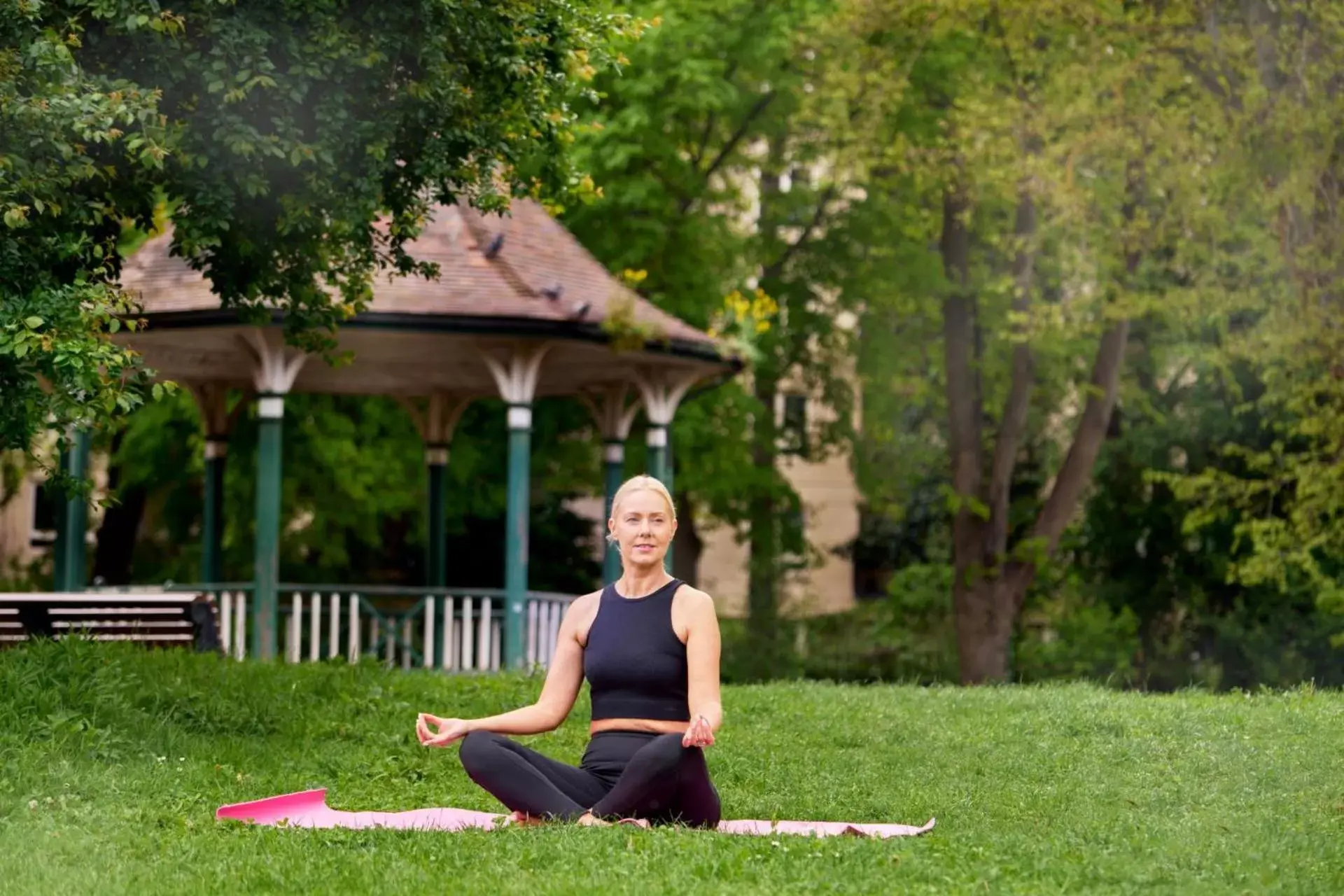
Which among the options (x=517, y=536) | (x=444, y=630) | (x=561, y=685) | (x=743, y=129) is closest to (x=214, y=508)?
(x=444, y=630)

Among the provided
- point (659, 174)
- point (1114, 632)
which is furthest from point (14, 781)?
point (1114, 632)

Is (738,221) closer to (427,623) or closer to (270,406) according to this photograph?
(427,623)

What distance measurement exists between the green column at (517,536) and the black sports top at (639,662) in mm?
11625

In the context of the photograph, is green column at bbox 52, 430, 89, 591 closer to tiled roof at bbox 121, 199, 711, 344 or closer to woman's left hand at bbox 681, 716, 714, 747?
tiled roof at bbox 121, 199, 711, 344

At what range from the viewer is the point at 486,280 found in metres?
19.9

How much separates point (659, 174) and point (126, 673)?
16.3 metres

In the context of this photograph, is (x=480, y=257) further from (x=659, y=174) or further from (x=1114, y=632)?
(x=1114, y=632)

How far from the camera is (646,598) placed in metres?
8.12

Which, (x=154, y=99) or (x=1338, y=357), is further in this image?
(x=1338, y=357)

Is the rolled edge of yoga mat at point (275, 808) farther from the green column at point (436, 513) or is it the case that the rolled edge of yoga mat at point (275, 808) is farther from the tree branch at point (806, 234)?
the tree branch at point (806, 234)

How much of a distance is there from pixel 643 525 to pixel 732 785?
10.3ft

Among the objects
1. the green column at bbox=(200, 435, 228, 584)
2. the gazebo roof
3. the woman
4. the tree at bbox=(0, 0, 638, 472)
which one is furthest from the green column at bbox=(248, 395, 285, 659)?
the woman

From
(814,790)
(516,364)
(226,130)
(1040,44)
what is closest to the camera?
(814,790)

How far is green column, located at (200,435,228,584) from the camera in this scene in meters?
23.1
